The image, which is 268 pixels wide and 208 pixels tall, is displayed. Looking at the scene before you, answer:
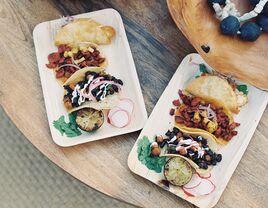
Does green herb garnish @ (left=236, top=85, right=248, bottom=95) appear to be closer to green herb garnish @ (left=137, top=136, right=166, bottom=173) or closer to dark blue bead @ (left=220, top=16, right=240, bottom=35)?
dark blue bead @ (left=220, top=16, right=240, bottom=35)

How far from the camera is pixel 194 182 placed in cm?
124

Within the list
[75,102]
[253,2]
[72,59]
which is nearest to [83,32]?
[72,59]

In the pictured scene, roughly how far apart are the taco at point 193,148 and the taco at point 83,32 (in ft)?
0.87

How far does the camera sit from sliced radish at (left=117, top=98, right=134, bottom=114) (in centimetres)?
129

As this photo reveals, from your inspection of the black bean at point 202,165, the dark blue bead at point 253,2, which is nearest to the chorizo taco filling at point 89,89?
the black bean at point 202,165

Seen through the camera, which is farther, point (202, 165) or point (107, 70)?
point (107, 70)

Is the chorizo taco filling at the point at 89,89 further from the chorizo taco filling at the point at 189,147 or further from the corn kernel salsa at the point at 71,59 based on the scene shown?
the chorizo taco filling at the point at 189,147

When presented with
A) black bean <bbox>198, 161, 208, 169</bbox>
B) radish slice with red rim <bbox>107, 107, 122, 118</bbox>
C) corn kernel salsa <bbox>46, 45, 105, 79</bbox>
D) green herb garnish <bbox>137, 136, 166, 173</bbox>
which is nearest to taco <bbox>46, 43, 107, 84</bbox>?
corn kernel salsa <bbox>46, 45, 105, 79</bbox>

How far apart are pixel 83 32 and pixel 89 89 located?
0.45ft

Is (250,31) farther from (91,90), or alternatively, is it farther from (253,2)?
(91,90)

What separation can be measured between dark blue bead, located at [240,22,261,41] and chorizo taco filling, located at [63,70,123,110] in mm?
295

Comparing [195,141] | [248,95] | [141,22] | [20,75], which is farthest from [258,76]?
[20,75]

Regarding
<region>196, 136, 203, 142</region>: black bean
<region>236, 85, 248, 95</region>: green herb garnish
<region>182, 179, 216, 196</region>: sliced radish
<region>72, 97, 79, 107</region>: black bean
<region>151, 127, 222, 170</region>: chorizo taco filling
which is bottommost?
<region>182, 179, 216, 196</region>: sliced radish

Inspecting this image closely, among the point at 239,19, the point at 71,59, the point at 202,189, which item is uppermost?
the point at 239,19
